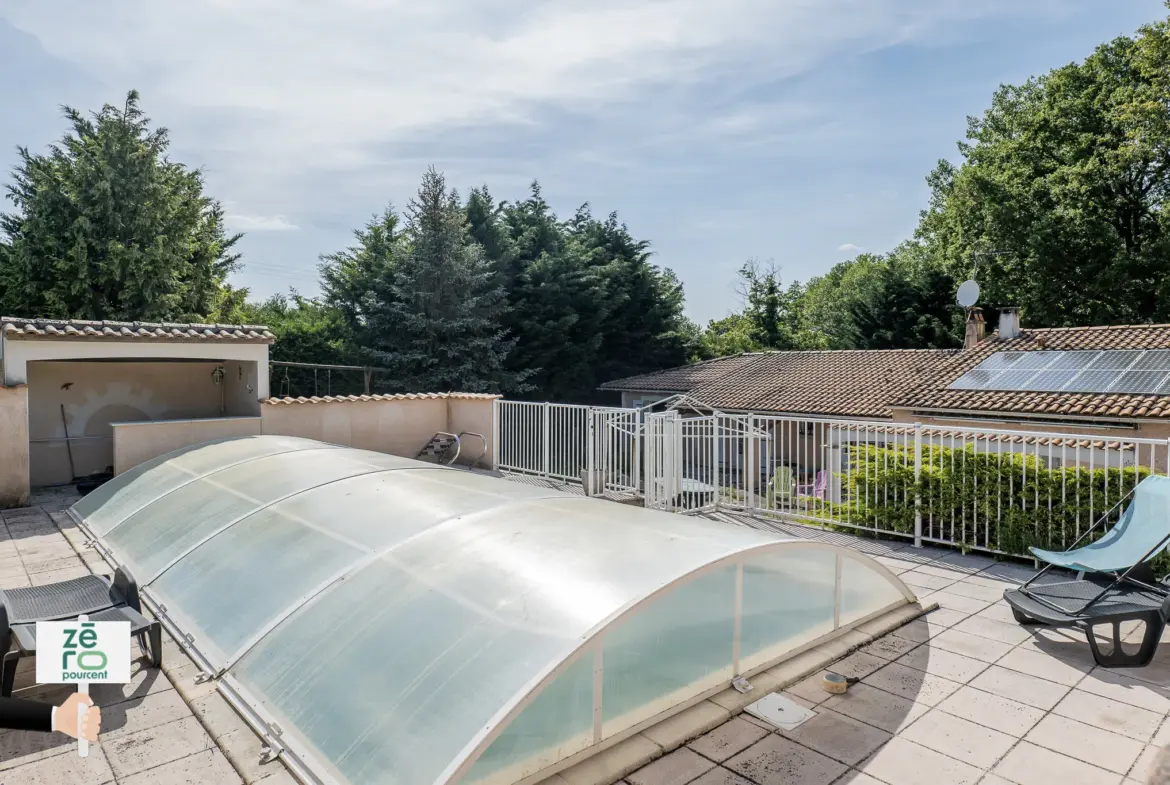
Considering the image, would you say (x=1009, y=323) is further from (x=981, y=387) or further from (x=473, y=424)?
(x=473, y=424)

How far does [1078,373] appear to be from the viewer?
13.3 meters

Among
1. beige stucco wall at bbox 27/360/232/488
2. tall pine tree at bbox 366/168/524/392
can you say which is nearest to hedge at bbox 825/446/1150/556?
beige stucco wall at bbox 27/360/232/488

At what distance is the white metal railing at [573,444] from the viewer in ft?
30.8

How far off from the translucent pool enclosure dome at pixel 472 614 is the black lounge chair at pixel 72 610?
1.20 ft

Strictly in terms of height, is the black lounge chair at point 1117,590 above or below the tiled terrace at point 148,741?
above

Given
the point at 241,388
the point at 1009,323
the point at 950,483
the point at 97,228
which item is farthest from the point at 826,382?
the point at 97,228

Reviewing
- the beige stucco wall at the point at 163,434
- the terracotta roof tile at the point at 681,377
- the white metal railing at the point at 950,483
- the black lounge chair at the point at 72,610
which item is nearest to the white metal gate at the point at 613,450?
the white metal railing at the point at 950,483

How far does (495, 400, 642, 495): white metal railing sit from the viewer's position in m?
9.39

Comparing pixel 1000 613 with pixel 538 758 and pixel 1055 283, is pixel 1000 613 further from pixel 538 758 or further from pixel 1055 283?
pixel 1055 283

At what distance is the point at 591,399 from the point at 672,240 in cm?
924

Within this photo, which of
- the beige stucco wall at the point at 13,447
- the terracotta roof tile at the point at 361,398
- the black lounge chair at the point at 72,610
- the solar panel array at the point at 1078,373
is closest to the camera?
the black lounge chair at the point at 72,610

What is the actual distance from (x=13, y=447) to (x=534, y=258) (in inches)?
691

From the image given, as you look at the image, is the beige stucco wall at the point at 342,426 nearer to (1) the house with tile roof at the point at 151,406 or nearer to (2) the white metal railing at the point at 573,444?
(1) the house with tile roof at the point at 151,406

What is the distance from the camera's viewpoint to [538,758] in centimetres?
294
